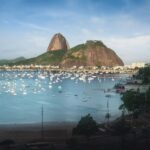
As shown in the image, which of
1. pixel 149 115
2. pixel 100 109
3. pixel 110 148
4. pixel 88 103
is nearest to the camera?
pixel 110 148

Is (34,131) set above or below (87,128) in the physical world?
below

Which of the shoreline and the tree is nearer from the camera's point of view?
the tree

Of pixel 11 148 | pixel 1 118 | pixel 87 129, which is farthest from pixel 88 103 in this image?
pixel 11 148

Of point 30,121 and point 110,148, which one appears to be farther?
point 30,121

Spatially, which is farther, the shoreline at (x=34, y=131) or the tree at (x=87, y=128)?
the shoreline at (x=34, y=131)

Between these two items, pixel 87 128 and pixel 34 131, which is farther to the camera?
pixel 34 131

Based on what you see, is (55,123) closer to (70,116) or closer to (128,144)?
(70,116)

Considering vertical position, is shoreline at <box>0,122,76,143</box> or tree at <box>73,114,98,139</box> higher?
tree at <box>73,114,98,139</box>

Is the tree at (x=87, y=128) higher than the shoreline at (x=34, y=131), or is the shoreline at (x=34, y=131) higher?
the tree at (x=87, y=128)

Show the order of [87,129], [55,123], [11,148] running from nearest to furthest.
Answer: [11,148]
[87,129]
[55,123]

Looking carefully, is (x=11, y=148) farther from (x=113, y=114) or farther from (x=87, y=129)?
(x=113, y=114)
